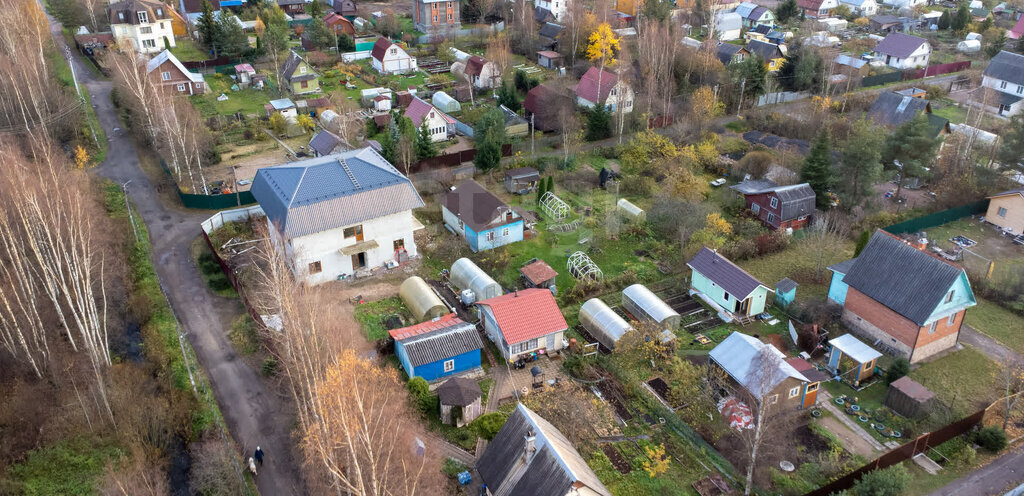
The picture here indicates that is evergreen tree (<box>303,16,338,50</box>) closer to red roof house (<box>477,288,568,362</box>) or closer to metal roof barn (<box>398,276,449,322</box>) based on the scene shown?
metal roof barn (<box>398,276,449,322</box>)

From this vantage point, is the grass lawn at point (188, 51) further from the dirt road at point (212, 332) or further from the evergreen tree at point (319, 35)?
the dirt road at point (212, 332)

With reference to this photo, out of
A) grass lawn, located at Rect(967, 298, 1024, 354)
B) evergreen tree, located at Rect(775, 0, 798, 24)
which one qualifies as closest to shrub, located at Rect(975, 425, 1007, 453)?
grass lawn, located at Rect(967, 298, 1024, 354)

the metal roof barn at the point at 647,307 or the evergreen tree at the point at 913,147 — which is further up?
the evergreen tree at the point at 913,147

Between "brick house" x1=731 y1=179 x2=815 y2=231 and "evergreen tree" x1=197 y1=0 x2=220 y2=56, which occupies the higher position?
"evergreen tree" x1=197 y1=0 x2=220 y2=56

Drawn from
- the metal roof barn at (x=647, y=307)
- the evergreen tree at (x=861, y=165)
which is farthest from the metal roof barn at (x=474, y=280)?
the evergreen tree at (x=861, y=165)

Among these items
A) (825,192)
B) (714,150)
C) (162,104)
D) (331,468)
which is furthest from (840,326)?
(162,104)

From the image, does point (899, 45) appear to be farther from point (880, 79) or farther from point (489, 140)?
point (489, 140)

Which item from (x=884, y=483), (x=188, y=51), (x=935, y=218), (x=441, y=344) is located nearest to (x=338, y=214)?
(x=441, y=344)
